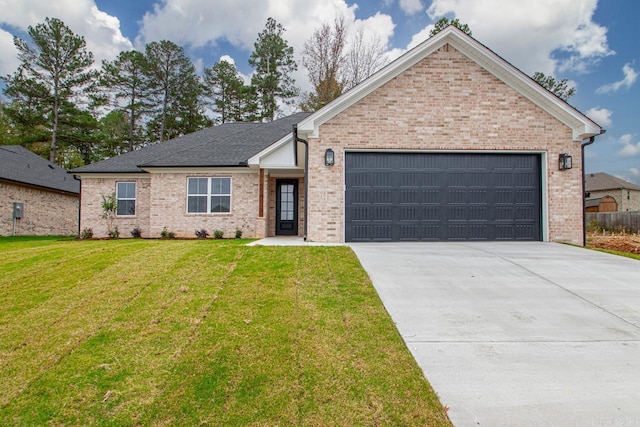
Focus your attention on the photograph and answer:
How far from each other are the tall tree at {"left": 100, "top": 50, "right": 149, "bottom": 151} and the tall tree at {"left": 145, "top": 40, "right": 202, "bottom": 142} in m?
0.89

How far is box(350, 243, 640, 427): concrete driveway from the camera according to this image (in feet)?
8.63

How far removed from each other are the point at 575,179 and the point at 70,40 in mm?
35530

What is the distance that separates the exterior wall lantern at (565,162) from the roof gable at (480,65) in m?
0.67

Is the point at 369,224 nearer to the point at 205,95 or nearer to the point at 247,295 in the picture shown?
the point at 247,295

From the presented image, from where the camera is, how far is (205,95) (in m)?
31.2

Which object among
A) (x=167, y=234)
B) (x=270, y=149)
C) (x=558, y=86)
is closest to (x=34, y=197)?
(x=167, y=234)

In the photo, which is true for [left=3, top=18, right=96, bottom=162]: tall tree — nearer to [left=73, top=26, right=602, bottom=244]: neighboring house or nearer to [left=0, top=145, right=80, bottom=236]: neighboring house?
[left=0, top=145, right=80, bottom=236]: neighboring house

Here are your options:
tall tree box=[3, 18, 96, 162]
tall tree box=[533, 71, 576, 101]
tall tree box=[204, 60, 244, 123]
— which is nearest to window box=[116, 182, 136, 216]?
tall tree box=[204, 60, 244, 123]

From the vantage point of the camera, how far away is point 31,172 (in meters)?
19.1

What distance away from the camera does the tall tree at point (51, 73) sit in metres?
26.5

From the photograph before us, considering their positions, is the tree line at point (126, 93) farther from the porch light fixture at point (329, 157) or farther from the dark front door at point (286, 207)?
the porch light fixture at point (329, 157)

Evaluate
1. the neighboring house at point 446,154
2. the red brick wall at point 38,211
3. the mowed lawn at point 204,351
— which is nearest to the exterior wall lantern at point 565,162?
the neighboring house at point 446,154

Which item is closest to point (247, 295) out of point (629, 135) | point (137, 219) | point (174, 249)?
point (174, 249)

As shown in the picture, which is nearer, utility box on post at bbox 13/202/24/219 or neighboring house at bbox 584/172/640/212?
utility box on post at bbox 13/202/24/219
